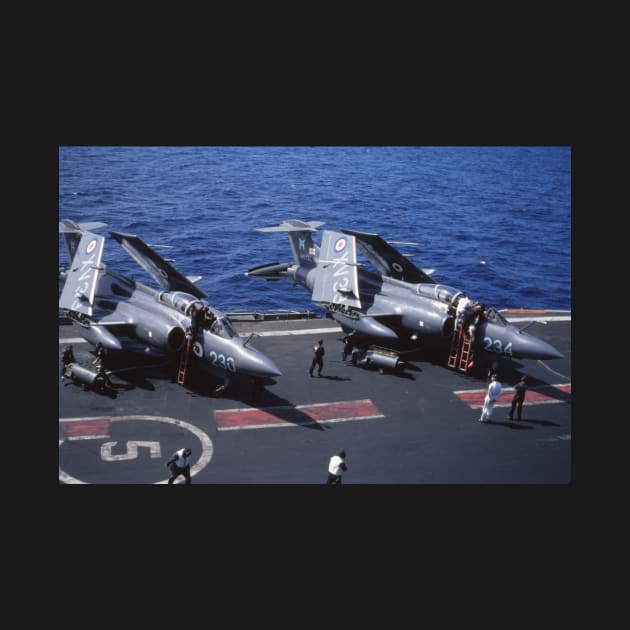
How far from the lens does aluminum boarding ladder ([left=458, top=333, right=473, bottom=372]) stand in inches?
1083

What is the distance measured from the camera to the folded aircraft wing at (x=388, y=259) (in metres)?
31.4

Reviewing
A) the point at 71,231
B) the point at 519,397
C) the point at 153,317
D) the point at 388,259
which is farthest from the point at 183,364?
the point at 519,397

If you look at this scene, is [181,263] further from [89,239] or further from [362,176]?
[362,176]

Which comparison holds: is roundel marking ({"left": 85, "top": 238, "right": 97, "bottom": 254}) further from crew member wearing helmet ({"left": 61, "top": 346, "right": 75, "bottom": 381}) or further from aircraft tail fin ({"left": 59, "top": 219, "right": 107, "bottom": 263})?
crew member wearing helmet ({"left": 61, "top": 346, "right": 75, "bottom": 381})

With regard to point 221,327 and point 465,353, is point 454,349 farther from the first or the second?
point 221,327

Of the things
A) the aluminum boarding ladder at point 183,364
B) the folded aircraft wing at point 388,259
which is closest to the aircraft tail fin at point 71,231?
the aluminum boarding ladder at point 183,364

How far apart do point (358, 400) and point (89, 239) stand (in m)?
14.6

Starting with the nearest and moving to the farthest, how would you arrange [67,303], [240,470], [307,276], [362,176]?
[240,470]
[67,303]
[307,276]
[362,176]

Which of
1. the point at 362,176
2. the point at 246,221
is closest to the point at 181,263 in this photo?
the point at 246,221

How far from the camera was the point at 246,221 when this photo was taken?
197 ft

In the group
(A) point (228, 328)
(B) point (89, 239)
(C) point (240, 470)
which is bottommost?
(C) point (240, 470)

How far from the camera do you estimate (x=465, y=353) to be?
2791cm

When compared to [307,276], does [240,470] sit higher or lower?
lower

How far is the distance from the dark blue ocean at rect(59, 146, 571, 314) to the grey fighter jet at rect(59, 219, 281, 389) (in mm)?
6449
